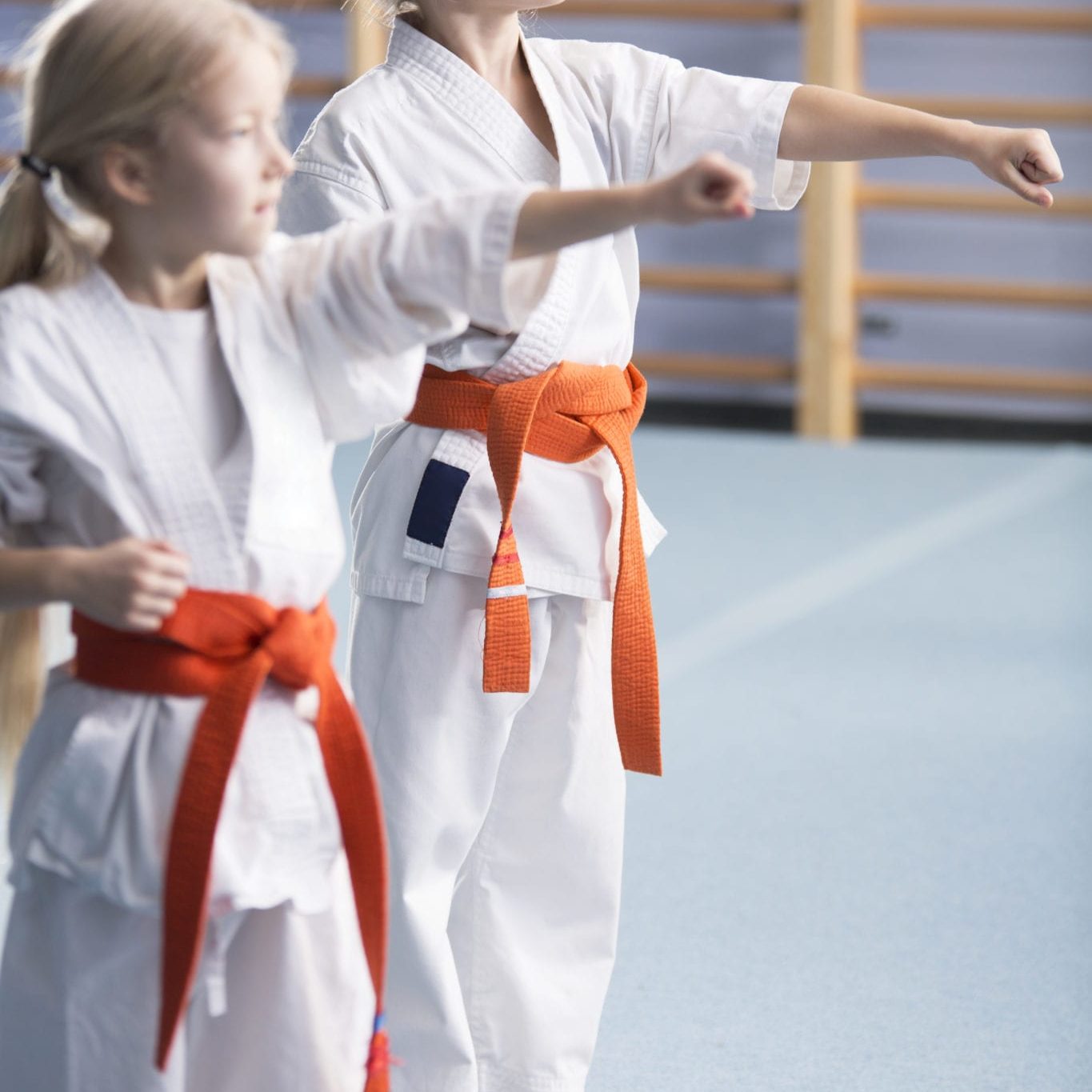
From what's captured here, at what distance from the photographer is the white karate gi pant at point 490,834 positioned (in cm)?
139

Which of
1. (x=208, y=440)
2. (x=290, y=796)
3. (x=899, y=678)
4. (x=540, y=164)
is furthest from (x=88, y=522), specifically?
(x=899, y=678)

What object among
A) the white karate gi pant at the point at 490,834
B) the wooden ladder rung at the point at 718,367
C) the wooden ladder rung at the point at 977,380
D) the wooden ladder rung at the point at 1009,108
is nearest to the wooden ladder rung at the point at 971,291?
the wooden ladder rung at the point at 977,380

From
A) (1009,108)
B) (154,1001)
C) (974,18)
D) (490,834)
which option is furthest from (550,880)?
(974,18)

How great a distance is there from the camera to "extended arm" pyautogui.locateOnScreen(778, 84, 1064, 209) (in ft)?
4.36

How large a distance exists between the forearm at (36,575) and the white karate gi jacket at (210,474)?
0.05m

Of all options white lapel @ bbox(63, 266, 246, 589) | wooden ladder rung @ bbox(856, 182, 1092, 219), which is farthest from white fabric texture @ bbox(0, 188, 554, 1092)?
wooden ladder rung @ bbox(856, 182, 1092, 219)

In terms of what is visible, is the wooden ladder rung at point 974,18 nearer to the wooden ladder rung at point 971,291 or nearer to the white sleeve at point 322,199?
the wooden ladder rung at point 971,291

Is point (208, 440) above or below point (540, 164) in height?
below

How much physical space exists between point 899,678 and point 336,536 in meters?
2.06

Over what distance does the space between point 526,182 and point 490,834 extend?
540 mm

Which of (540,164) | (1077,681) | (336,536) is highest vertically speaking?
(540,164)

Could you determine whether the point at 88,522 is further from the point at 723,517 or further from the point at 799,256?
the point at 799,256

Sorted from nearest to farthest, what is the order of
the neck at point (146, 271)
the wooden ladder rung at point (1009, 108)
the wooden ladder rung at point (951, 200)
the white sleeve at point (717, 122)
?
the neck at point (146, 271)
the white sleeve at point (717, 122)
the wooden ladder rung at point (1009, 108)
the wooden ladder rung at point (951, 200)

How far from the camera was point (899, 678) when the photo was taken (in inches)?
117
